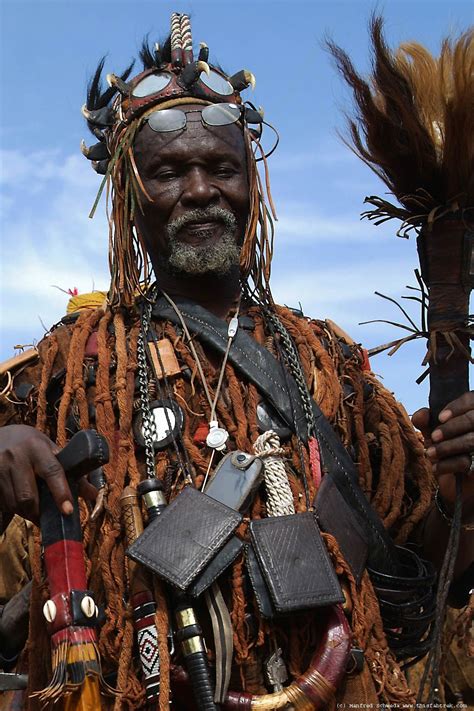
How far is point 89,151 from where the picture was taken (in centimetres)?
441

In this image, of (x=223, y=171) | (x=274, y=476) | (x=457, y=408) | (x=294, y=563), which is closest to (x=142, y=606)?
(x=294, y=563)

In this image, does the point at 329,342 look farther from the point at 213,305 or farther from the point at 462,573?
the point at 462,573

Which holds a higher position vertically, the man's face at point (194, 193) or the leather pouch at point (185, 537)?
the man's face at point (194, 193)

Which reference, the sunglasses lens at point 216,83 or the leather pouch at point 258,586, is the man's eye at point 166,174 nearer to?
the sunglasses lens at point 216,83

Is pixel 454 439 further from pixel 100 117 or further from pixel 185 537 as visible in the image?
pixel 100 117

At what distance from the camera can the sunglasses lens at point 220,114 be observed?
13.4 feet

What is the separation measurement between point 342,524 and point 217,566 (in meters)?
0.52

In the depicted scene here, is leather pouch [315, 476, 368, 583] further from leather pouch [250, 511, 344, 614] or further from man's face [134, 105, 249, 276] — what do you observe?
man's face [134, 105, 249, 276]

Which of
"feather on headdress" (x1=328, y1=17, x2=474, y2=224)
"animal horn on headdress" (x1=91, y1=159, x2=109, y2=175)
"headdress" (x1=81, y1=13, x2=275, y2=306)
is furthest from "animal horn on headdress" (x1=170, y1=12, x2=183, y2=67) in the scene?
"feather on headdress" (x1=328, y1=17, x2=474, y2=224)

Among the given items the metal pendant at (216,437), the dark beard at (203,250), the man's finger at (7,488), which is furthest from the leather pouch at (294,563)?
the dark beard at (203,250)

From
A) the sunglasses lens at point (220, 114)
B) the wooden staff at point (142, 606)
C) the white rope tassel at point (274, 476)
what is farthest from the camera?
the sunglasses lens at point (220, 114)

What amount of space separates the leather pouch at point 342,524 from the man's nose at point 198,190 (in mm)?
1126

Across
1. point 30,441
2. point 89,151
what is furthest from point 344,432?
point 89,151

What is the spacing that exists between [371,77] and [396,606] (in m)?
1.80
